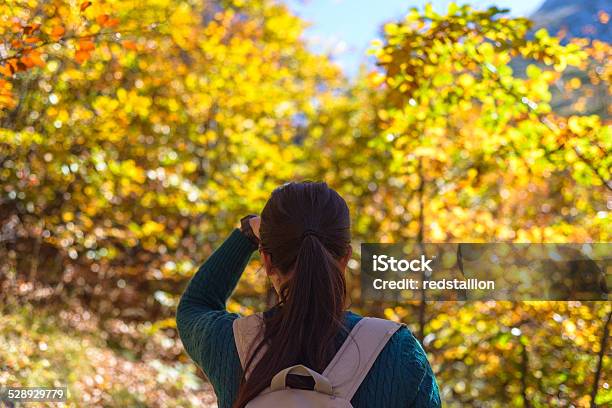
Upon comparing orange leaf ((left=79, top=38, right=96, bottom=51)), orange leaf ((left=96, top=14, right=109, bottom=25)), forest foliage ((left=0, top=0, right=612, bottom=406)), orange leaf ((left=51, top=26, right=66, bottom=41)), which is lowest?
forest foliage ((left=0, top=0, right=612, bottom=406))

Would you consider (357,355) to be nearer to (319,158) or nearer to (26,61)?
(26,61)

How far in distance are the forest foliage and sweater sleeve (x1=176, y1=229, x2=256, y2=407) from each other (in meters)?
1.50

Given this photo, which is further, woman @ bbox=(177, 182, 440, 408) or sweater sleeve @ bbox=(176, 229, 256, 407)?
sweater sleeve @ bbox=(176, 229, 256, 407)

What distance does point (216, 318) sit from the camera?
1350 millimetres

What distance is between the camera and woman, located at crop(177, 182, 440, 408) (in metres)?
1.15

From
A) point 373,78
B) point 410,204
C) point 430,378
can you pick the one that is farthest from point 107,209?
point 430,378

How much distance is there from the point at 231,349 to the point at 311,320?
20 centimetres

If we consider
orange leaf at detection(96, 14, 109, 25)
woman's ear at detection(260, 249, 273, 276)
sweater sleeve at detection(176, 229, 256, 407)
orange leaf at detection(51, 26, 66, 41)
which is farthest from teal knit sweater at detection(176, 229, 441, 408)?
orange leaf at detection(96, 14, 109, 25)

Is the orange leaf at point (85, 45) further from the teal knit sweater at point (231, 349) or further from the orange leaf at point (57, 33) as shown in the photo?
the teal knit sweater at point (231, 349)

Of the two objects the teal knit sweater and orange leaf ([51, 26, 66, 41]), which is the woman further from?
orange leaf ([51, 26, 66, 41])

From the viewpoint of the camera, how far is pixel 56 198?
5812 millimetres

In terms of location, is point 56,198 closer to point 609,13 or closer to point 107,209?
point 107,209

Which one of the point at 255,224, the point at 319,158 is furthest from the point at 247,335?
the point at 319,158

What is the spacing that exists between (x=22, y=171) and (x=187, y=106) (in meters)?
1.96
